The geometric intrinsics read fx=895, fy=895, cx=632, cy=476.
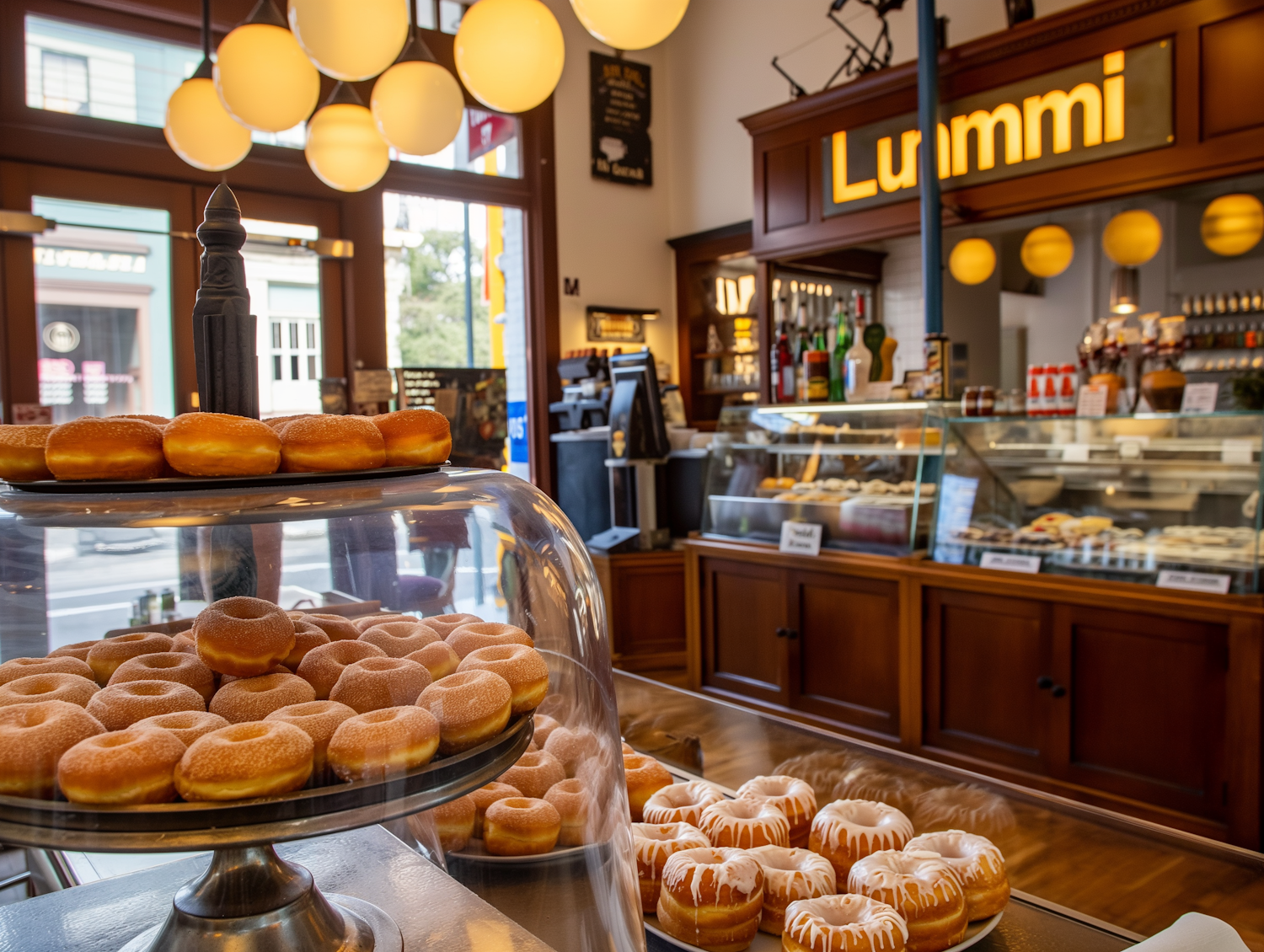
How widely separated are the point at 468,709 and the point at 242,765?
0.19 meters

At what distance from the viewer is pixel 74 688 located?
0.81m


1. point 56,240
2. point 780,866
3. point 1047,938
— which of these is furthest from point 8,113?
point 1047,938

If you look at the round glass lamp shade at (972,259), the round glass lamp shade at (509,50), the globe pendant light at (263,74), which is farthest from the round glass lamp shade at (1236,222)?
the globe pendant light at (263,74)

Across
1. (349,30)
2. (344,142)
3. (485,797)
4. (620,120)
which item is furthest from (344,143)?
(620,120)

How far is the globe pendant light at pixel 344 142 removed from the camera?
98.5 inches

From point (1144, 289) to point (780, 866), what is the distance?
5967 millimetres

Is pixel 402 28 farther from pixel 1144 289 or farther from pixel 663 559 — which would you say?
pixel 1144 289

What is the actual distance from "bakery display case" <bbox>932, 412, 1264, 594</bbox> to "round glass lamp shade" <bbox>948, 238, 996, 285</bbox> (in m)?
1.71

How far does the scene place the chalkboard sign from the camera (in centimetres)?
635

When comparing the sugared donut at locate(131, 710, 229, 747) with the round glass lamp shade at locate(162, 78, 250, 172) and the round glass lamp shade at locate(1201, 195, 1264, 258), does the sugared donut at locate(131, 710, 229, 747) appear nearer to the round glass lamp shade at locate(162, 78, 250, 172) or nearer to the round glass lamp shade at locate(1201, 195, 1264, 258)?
the round glass lamp shade at locate(162, 78, 250, 172)

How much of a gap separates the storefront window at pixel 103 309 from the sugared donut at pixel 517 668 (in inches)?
170

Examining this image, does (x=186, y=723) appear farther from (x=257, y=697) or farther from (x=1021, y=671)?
(x=1021, y=671)

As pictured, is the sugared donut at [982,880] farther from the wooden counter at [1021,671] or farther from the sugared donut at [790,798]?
the wooden counter at [1021,671]

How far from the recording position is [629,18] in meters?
1.81
